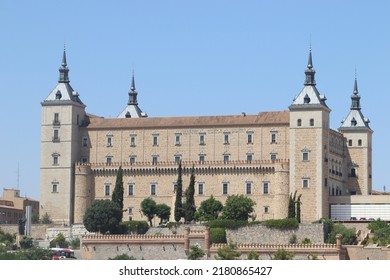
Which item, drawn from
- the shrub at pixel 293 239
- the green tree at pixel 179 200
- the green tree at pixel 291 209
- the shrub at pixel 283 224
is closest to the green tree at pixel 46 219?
the green tree at pixel 179 200

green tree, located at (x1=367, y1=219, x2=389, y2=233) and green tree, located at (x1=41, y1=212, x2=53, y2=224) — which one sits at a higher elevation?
green tree, located at (x1=41, y1=212, x2=53, y2=224)

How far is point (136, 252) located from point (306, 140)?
18.2 meters

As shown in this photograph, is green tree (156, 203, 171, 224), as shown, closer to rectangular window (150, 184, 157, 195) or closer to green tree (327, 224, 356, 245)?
rectangular window (150, 184, 157, 195)

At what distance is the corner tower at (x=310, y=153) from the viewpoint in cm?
8850

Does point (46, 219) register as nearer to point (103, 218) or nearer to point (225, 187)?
point (103, 218)

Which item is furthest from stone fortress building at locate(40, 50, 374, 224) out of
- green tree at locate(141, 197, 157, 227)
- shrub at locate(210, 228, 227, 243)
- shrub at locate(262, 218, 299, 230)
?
shrub at locate(210, 228, 227, 243)

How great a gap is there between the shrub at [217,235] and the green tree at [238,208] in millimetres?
5937

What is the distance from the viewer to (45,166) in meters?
95.2

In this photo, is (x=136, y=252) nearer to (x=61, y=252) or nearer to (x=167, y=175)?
(x=61, y=252)

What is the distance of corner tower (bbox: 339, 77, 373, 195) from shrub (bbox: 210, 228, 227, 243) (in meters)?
21.4

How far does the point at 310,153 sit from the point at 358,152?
8.70 m

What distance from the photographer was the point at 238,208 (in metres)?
83.7

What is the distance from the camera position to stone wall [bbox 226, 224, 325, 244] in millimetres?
77375

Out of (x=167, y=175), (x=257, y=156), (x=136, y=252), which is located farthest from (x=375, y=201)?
(x=136, y=252)
